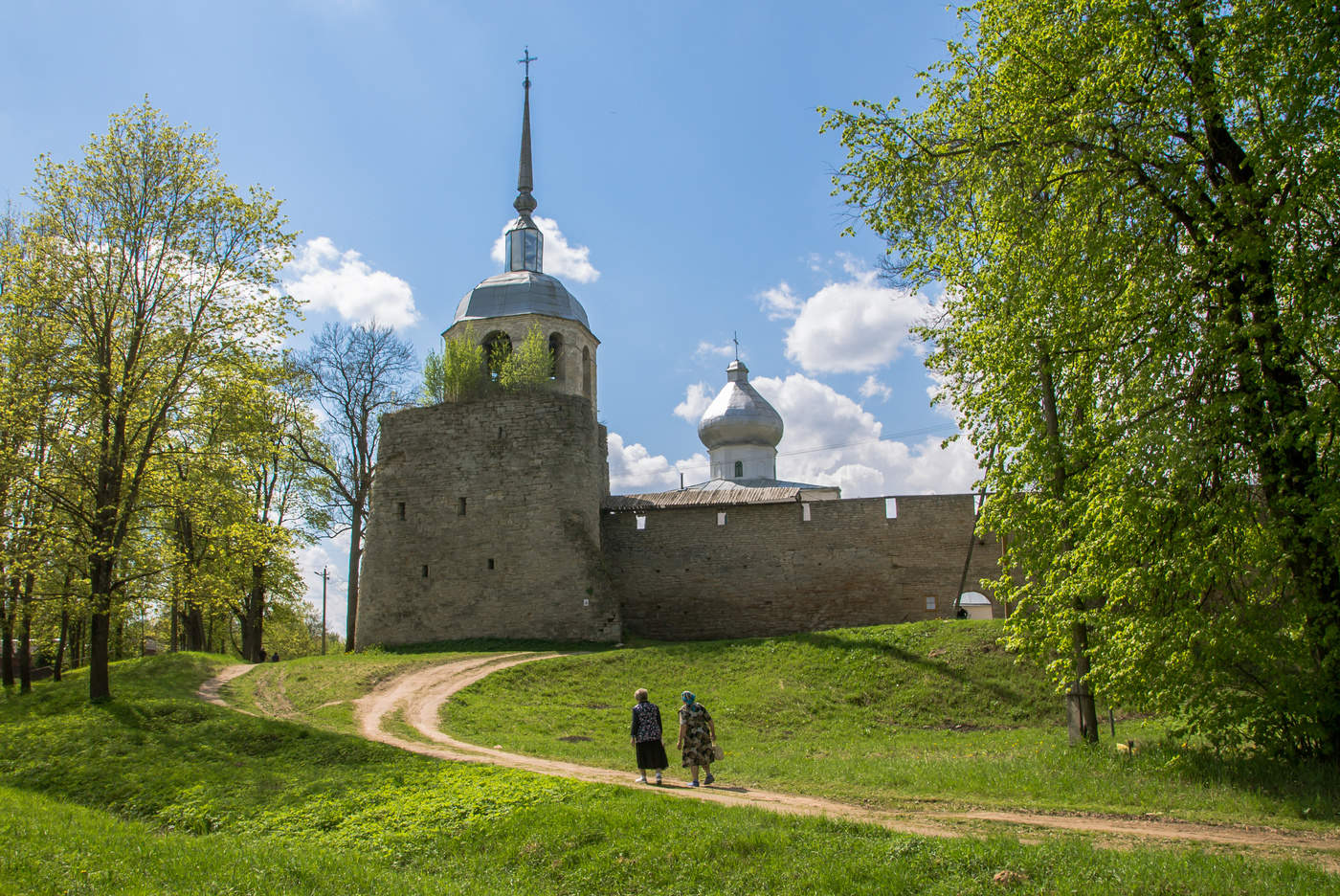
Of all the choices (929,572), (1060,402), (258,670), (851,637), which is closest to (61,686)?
(258,670)

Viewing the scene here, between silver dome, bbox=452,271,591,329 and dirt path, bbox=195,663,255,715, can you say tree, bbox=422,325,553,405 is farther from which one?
dirt path, bbox=195,663,255,715

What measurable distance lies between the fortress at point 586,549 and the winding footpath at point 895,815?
857cm

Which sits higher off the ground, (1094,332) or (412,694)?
(1094,332)

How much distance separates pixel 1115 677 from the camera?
884 cm

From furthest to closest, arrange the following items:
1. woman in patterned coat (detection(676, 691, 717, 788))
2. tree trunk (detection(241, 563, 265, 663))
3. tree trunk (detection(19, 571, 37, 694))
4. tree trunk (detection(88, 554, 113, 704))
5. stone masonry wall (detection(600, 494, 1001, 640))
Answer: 1. tree trunk (detection(241, 563, 265, 663))
2. stone masonry wall (detection(600, 494, 1001, 640))
3. tree trunk (detection(19, 571, 37, 694))
4. tree trunk (detection(88, 554, 113, 704))
5. woman in patterned coat (detection(676, 691, 717, 788))

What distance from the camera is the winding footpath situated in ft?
22.9

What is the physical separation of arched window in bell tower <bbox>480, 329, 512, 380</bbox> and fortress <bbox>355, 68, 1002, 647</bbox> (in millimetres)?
2575

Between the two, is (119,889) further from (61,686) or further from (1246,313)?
(61,686)

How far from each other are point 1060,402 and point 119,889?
31.6 feet

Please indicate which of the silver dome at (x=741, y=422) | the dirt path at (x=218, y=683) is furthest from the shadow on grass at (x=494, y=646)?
the silver dome at (x=741, y=422)

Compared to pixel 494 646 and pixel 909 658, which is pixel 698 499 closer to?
pixel 494 646

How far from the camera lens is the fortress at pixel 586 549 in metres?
24.3

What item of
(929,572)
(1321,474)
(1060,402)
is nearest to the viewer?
(1321,474)

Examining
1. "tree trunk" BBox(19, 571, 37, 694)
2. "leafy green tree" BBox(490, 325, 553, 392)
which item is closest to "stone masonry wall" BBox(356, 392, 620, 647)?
"leafy green tree" BBox(490, 325, 553, 392)
